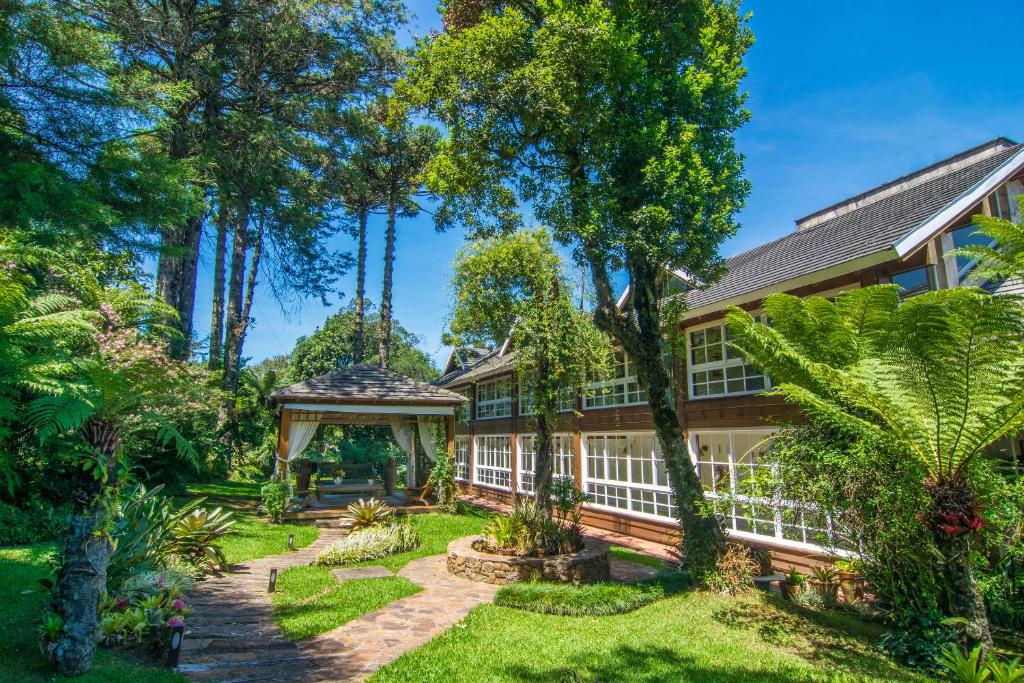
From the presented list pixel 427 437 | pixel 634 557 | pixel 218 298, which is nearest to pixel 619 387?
pixel 634 557

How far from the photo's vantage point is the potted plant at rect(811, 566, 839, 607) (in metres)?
7.72

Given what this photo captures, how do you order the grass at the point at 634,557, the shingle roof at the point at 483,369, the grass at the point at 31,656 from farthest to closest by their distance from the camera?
1. the shingle roof at the point at 483,369
2. the grass at the point at 634,557
3. the grass at the point at 31,656

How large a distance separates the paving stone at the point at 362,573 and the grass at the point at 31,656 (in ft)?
13.3

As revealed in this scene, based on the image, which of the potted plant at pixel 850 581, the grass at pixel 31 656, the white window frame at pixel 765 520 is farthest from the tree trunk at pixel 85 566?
the potted plant at pixel 850 581

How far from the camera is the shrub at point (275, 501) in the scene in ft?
46.6

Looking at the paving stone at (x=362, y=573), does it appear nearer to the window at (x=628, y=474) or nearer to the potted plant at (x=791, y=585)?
the potted plant at (x=791, y=585)

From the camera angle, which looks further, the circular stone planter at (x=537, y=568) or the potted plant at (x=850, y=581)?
the circular stone planter at (x=537, y=568)

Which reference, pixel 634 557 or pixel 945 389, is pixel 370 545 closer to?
pixel 634 557

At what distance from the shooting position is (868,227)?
982cm

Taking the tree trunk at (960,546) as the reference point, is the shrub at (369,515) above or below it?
below

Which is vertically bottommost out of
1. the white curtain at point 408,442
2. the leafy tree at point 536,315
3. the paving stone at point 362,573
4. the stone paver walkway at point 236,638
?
the paving stone at point 362,573

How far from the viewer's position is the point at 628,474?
14.2 meters

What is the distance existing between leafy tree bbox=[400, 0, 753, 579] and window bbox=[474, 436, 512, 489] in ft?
42.7

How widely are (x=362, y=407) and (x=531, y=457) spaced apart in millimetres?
6975
